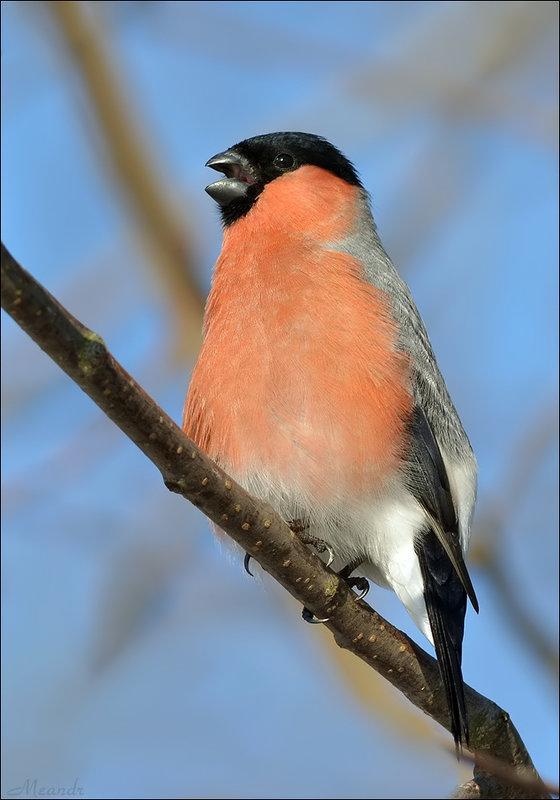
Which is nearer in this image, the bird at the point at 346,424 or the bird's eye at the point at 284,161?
the bird at the point at 346,424

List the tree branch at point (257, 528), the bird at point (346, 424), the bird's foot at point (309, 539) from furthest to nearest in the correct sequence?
the bird's foot at point (309, 539)
the bird at point (346, 424)
the tree branch at point (257, 528)

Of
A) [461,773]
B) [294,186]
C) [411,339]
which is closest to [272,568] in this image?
[411,339]

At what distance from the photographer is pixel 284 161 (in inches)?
203

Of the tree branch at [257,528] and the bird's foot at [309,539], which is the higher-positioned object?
the bird's foot at [309,539]

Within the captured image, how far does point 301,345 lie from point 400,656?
1294 millimetres

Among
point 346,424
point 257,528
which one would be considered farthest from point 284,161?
point 257,528

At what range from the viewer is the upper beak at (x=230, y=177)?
16.6 feet

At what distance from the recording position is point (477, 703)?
12.3ft

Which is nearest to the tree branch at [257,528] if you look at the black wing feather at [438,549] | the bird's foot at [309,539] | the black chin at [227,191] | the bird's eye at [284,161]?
the black wing feather at [438,549]

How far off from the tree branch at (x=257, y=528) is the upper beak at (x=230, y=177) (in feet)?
7.69

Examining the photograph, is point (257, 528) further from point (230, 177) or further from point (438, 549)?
point (230, 177)

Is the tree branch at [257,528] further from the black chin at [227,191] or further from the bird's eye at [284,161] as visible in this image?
the bird's eye at [284,161]

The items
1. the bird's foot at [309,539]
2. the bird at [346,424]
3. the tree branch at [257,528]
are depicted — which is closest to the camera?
the tree branch at [257,528]

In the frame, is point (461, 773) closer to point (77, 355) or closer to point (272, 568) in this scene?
point (272, 568)
